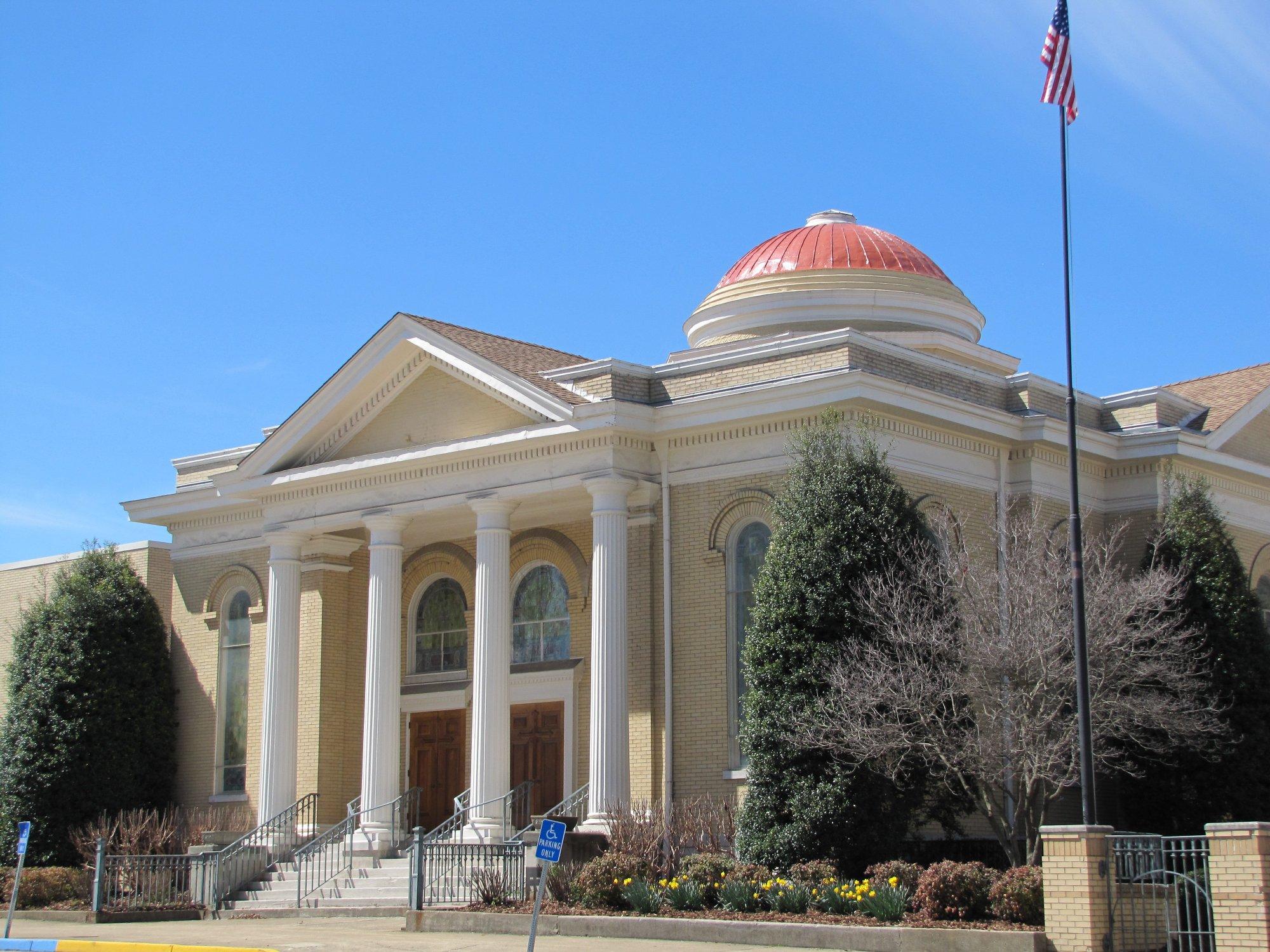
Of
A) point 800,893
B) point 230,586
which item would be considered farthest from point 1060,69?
point 230,586

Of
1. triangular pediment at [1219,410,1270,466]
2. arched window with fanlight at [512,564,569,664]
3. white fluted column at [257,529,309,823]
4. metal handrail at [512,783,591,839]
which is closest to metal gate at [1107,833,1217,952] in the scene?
metal handrail at [512,783,591,839]

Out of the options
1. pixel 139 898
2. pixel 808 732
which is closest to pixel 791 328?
pixel 808 732

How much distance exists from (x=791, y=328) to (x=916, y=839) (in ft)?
36.1

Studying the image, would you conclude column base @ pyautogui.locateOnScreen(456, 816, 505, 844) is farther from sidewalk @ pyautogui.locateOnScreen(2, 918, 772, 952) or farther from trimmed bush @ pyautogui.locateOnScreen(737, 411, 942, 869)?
trimmed bush @ pyautogui.locateOnScreen(737, 411, 942, 869)

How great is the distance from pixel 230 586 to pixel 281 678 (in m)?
4.44

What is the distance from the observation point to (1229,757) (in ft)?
83.4

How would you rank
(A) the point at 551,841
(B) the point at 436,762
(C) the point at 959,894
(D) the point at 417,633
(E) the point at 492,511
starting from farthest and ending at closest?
(D) the point at 417,633
(B) the point at 436,762
(E) the point at 492,511
(C) the point at 959,894
(A) the point at 551,841

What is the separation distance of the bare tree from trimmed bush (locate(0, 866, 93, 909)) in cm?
1378

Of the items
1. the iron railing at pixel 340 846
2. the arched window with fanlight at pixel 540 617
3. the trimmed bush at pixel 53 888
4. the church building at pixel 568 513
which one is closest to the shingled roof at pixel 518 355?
the church building at pixel 568 513

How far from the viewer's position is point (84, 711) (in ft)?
105

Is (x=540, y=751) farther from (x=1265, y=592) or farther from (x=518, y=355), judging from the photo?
(x=1265, y=592)

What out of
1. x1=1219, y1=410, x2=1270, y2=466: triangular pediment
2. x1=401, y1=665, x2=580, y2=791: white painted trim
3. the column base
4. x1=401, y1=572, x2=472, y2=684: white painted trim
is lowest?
the column base

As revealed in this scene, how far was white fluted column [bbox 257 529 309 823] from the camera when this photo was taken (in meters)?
29.8

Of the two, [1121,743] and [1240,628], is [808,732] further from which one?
[1240,628]
